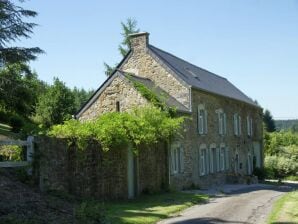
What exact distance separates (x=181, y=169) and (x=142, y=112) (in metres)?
5.01

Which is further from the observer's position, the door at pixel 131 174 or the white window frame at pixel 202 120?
the white window frame at pixel 202 120

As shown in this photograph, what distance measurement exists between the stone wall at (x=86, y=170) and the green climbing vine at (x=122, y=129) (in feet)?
1.15

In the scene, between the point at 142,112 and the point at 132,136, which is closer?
the point at 132,136

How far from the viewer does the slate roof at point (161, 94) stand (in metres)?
23.9

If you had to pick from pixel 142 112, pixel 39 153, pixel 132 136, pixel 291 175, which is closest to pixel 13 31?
pixel 142 112

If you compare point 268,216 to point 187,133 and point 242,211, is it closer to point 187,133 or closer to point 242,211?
point 242,211

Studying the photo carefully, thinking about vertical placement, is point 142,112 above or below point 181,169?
above

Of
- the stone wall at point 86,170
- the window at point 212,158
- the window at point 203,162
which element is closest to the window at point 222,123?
the window at point 212,158

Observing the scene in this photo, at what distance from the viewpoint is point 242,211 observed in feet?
50.1

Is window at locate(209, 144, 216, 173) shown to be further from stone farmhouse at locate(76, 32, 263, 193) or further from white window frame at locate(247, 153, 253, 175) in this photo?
white window frame at locate(247, 153, 253, 175)

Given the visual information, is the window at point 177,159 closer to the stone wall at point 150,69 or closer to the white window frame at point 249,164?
the stone wall at point 150,69

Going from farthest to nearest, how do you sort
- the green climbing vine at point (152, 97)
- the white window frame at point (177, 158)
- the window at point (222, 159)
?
1. the window at point (222, 159)
2. the white window frame at point (177, 158)
3. the green climbing vine at point (152, 97)

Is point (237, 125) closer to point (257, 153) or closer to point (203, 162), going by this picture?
point (257, 153)

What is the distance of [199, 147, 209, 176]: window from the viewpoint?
27.2 metres
